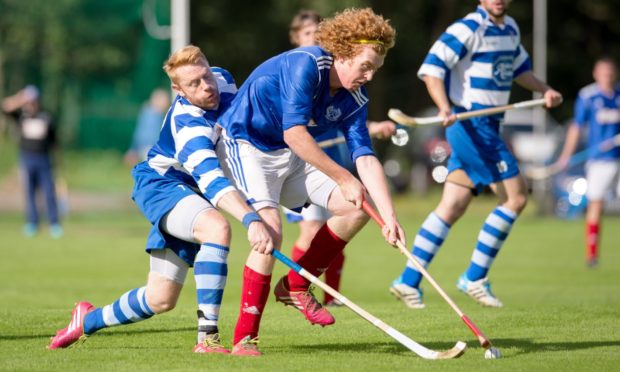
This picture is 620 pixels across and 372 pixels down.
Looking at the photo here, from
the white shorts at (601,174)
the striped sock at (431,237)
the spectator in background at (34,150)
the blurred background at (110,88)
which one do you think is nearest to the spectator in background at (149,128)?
the spectator in background at (34,150)

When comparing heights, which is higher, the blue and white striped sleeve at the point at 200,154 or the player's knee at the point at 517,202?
the blue and white striped sleeve at the point at 200,154

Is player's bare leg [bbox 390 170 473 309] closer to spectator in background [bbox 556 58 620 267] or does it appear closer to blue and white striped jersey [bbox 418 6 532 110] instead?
blue and white striped jersey [bbox 418 6 532 110]

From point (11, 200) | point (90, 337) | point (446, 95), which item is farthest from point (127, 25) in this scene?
point (90, 337)

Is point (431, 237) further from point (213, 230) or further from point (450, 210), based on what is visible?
point (213, 230)

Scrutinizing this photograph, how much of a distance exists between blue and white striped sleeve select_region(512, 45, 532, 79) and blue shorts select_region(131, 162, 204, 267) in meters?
3.49

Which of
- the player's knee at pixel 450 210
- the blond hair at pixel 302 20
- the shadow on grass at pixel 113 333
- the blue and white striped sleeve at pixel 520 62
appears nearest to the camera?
the shadow on grass at pixel 113 333

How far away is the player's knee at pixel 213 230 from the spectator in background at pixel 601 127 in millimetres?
7859

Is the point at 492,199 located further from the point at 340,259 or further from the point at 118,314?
the point at 118,314

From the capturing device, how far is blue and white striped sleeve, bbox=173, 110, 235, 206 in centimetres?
586

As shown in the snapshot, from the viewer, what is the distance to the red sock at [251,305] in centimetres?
602

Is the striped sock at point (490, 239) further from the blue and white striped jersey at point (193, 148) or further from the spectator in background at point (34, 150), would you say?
the spectator in background at point (34, 150)

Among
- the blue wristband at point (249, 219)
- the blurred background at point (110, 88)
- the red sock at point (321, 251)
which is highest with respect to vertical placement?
the blue wristband at point (249, 219)

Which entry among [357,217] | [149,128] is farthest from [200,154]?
[149,128]

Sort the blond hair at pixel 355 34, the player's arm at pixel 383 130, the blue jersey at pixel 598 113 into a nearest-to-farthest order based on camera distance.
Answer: the blond hair at pixel 355 34
the player's arm at pixel 383 130
the blue jersey at pixel 598 113
